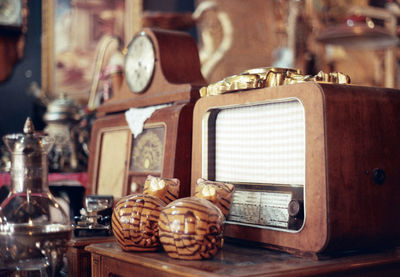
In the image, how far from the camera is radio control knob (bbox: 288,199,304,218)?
1.20m

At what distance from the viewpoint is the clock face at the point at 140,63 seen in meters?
1.92

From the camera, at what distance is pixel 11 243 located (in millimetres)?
1065

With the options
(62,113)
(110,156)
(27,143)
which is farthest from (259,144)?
(62,113)

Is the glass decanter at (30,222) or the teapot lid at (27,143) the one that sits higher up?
the teapot lid at (27,143)

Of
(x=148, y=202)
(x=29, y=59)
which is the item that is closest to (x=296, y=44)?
(x=29, y=59)

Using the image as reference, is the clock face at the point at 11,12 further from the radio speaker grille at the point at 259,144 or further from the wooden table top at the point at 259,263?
the wooden table top at the point at 259,263

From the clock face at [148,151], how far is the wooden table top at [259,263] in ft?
1.82

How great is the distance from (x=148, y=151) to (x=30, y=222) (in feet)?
2.53

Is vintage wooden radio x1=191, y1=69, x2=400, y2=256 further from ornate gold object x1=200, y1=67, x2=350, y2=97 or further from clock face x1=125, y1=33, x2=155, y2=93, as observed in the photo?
clock face x1=125, y1=33, x2=155, y2=93

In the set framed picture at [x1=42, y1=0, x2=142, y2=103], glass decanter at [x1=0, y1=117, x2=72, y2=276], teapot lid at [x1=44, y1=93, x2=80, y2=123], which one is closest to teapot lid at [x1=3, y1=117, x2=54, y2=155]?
glass decanter at [x1=0, y1=117, x2=72, y2=276]

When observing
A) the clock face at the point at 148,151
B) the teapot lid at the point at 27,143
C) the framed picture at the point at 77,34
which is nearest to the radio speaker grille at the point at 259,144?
the clock face at the point at 148,151

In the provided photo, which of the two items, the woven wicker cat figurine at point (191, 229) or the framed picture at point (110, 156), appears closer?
the woven wicker cat figurine at point (191, 229)

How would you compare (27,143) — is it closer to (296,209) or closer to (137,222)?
(137,222)

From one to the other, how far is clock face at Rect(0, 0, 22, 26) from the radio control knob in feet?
13.9
